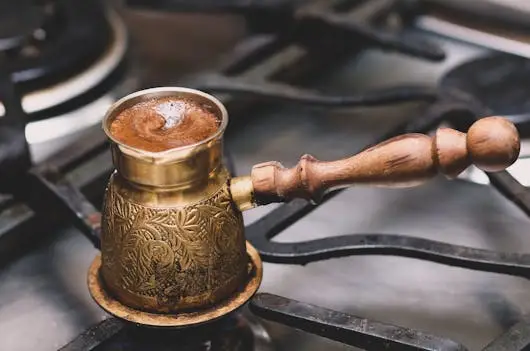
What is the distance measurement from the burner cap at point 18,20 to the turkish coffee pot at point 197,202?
0.33m

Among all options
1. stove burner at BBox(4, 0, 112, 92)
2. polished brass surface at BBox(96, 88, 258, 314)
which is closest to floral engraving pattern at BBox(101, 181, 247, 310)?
polished brass surface at BBox(96, 88, 258, 314)

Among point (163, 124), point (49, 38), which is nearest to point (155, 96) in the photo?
point (163, 124)

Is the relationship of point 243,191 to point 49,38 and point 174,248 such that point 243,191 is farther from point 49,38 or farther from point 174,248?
point 49,38

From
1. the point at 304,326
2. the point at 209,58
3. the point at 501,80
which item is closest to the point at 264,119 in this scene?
the point at 209,58

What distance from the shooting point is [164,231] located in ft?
1.83

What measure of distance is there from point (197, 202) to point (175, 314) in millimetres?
77

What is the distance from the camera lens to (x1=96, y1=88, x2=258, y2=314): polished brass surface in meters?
0.55

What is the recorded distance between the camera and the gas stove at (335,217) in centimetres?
65

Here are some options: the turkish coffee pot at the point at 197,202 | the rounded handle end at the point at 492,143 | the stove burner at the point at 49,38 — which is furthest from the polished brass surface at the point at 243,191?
the stove burner at the point at 49,38

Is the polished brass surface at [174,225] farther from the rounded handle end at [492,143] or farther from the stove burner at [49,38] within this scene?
the stove burner at [49,38]

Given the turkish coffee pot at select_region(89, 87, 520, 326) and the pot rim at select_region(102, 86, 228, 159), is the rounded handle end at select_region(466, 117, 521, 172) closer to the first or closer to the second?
the turkish coffee pot at select_region(89, 87, 520, 326)

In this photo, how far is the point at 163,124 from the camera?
574 mm

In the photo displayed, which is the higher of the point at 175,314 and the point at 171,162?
the point at 171,162

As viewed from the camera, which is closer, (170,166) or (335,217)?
(170,166)
